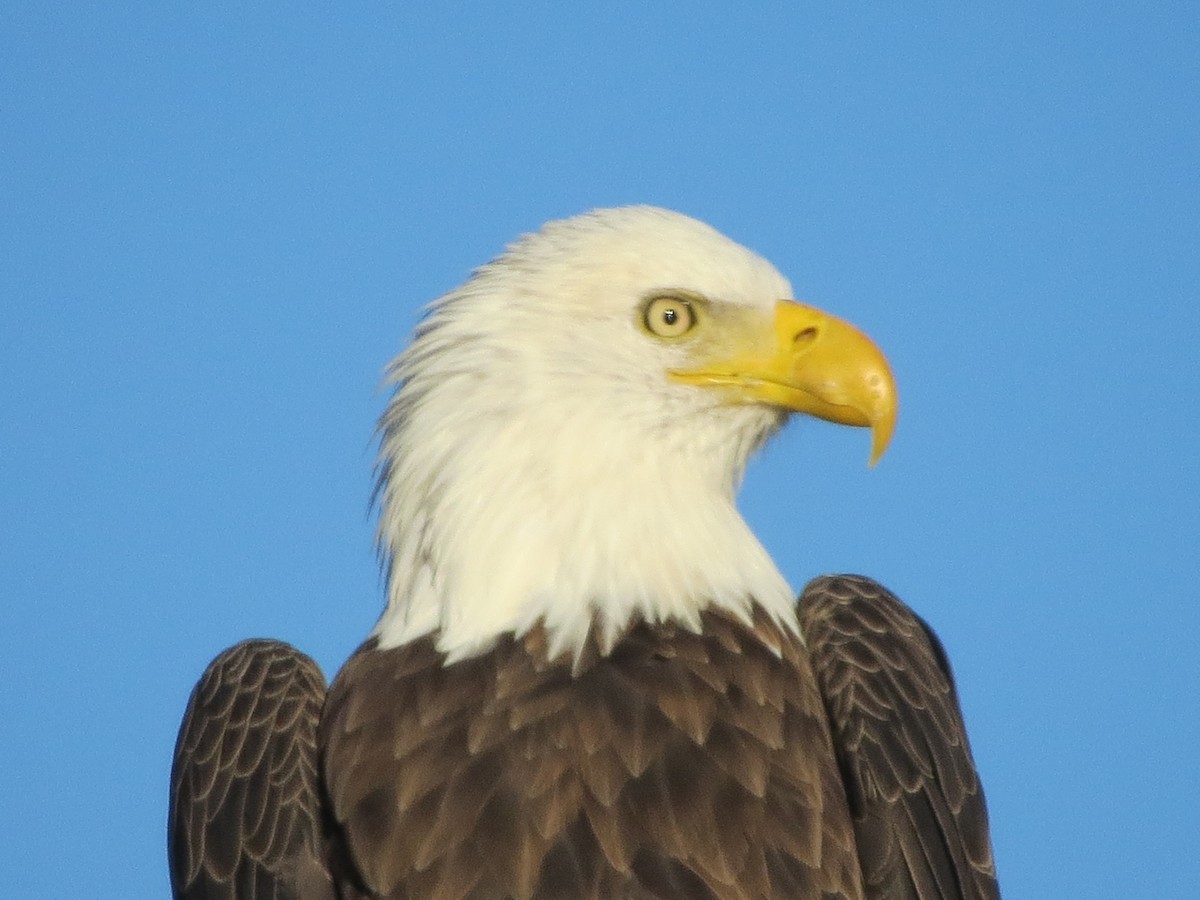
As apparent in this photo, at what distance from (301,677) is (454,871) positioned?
913mm

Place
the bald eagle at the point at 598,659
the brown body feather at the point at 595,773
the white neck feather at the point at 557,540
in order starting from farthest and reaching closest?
the white neck feather at the point at 557,540
the bald eagle at the point at 598,659
the brown body feather at the point at 595,773

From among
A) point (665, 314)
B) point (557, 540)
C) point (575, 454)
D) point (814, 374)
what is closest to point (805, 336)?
point (814, 374)

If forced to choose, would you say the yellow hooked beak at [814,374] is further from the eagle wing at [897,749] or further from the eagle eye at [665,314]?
the eagle wing at [897,749]

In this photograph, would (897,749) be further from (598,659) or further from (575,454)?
(575,454)

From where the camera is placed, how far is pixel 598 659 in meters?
4.15

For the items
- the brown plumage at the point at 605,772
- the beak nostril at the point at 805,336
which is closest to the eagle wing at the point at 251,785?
the brown plumage at the point at 605,772

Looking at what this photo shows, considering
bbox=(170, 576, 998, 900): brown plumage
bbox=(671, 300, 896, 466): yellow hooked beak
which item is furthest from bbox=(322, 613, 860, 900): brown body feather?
bbox=(671, 300, 896, 466): yellow hooked beak

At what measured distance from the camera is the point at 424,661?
13.8 feet

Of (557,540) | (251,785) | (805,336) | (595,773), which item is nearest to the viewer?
(595,773)

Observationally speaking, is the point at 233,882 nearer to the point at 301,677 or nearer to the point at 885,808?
the point at 301,677

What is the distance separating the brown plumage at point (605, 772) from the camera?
12.3ft

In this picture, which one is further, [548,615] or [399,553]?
[399,553]

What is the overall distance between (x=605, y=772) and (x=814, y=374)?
1.24m

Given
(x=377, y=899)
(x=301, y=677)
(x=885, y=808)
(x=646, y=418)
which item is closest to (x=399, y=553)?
(x=301, y=677)
